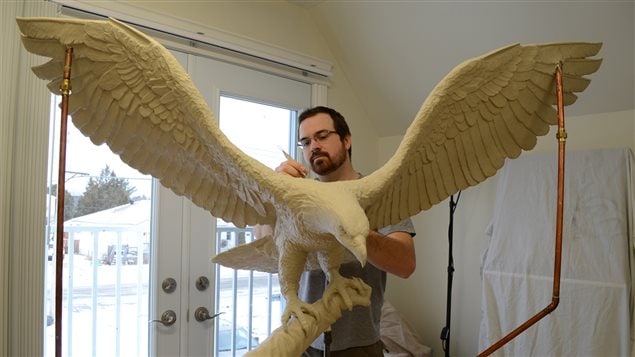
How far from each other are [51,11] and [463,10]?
57.4 inches

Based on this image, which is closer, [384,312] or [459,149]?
[459,149]

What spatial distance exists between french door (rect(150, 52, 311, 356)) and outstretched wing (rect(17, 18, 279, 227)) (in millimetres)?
892

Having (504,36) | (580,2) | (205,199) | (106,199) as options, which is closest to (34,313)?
(106,199)

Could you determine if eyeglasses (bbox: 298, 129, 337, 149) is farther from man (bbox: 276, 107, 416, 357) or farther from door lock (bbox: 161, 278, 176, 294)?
door lock (bbox: 161, 278, 176, 294)

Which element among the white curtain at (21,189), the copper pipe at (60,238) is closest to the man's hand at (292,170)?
the copper pipe at (60,238)

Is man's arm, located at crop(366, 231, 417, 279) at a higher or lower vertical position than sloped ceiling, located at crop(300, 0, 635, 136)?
lower

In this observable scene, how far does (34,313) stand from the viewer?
1.21 m

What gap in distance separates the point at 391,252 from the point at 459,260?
1243 millimetres

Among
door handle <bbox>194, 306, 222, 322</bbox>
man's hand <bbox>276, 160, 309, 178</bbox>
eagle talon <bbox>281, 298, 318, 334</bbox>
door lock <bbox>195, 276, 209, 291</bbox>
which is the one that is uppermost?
man's hand <bbox>276, 160, 309, 178</bbox>

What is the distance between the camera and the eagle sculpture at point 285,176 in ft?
2.07

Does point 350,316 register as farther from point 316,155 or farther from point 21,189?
point 21,189

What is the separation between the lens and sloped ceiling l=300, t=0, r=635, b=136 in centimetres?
144

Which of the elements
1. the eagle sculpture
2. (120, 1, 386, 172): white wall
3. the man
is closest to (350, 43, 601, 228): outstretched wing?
the eagle sculpture

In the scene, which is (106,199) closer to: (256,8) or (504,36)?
(256,8)
